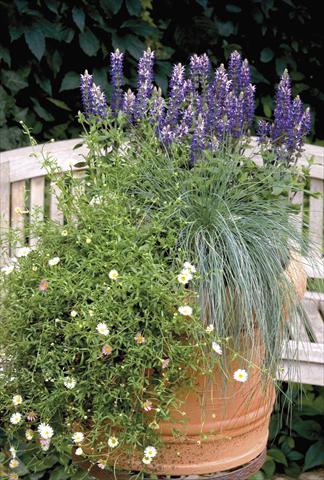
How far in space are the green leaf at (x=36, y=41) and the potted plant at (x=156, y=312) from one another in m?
1.48

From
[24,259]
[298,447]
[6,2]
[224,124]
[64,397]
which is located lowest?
[298,447]

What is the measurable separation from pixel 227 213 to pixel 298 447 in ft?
5.55

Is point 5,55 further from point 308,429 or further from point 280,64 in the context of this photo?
point 308,429

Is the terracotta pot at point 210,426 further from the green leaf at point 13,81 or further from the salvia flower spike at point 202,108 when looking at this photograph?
the green leaf at point 13,81

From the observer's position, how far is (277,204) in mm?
2301

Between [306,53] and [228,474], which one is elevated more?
[306,53]

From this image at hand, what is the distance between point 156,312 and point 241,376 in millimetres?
248

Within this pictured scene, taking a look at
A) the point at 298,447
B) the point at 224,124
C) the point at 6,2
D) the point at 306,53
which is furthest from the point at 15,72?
the point at 298,447

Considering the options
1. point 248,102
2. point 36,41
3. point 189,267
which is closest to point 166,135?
point 248,102

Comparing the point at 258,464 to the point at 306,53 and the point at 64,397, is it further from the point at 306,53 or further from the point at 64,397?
the point at 306,53

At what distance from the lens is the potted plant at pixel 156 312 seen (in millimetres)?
1979

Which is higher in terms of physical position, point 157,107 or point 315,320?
point 157,107

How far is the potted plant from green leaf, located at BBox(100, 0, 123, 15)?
1.56 metres

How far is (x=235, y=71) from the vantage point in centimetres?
248
